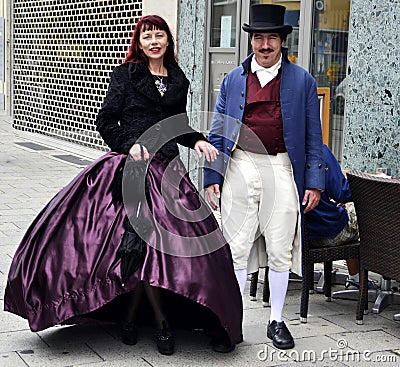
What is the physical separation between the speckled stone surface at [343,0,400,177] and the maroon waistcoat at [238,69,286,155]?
2.31 metres

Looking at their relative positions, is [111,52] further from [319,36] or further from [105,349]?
[105,349]

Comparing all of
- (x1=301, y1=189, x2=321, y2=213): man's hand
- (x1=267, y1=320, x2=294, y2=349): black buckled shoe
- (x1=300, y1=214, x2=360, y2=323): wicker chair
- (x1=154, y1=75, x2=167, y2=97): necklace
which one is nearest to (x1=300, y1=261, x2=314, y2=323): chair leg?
(x1=300, y1=214, x2=360, y2=323): wicker chair

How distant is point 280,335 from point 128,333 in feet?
2.84

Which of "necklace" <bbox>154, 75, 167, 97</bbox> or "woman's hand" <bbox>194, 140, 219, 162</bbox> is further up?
"necklace" <bbox>154, 75, 167, 97</bbox>

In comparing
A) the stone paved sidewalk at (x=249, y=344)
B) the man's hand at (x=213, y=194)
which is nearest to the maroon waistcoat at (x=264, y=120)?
the man's hand at (x=213, y=194)

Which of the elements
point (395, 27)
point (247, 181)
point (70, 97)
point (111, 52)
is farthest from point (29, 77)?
point (247, 181)

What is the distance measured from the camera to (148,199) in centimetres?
457

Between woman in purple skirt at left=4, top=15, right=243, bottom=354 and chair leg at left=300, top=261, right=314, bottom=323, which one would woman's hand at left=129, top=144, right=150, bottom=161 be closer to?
woman in purple skirt at left=4, top=15, right=243, bottom=354

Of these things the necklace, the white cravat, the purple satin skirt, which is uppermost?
the white cravat

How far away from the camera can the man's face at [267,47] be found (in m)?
4.74

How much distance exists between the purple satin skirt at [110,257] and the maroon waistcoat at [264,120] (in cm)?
46

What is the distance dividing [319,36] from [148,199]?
3.94 meters

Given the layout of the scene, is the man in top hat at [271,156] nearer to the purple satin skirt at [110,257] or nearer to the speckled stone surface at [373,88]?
the purple satin skirt at [110,257]

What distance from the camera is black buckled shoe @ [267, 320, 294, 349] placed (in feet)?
15.6
